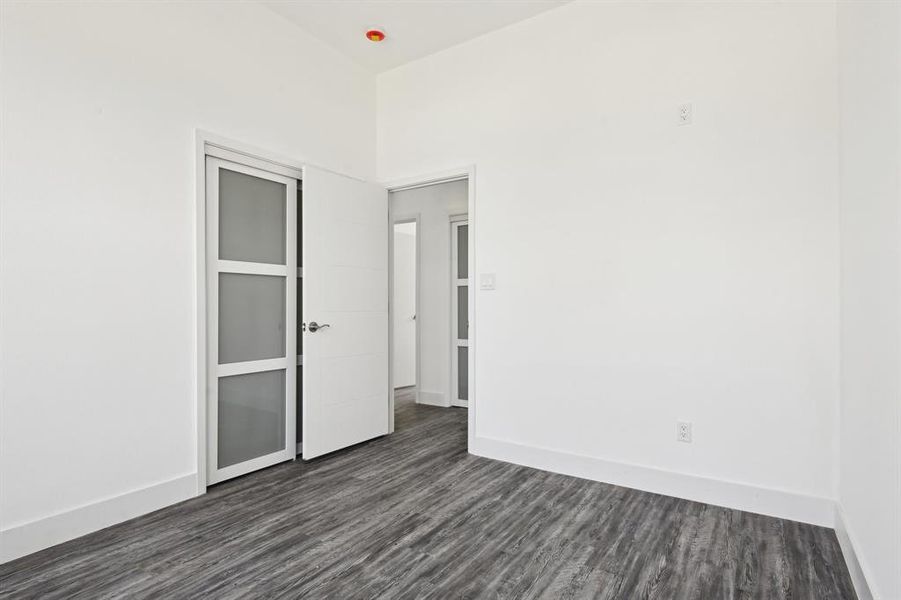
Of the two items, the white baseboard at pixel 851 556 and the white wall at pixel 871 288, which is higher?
the white wall at pixel 871 288

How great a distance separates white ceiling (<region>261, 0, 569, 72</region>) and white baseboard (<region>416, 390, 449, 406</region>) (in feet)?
11.2

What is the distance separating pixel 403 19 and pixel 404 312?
4.11 metres

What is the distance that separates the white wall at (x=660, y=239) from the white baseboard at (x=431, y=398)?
178 cm

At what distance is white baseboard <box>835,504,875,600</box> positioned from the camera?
1690mm

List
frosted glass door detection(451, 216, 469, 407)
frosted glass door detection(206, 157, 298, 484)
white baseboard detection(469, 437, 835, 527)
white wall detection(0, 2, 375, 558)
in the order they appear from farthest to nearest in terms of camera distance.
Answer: frosted glass door detection(451, 216, 469, 407) → frosted glass door detection(206, 157, 298, 484) → white baseboard detection(469, 437, 835, 527) → white wall detection(0, 2, 375, 558)

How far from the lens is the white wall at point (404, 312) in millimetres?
6605

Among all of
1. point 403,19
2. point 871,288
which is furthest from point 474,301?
point 871,288

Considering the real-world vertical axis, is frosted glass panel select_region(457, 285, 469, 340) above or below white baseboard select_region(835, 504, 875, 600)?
above

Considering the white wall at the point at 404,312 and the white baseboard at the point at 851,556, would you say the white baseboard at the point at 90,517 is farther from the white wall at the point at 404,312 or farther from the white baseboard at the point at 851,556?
the white wall at the point at 404,312

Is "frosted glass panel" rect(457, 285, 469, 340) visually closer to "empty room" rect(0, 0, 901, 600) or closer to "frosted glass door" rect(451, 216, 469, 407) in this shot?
"frosted glass door" rect(451, 216, 469, 407)

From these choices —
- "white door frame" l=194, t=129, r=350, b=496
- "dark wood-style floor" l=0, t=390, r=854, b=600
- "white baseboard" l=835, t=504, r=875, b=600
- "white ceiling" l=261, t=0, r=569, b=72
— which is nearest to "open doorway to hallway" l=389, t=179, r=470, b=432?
"white ceiling" l=261, t=0, r=569, b=72

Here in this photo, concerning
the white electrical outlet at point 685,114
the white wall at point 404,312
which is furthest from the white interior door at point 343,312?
the white wall at point 404,312

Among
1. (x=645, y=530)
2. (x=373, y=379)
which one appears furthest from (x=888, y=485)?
(x=373, y=379)

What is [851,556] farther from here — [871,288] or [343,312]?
[343,312]
